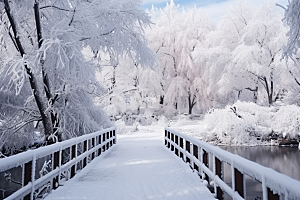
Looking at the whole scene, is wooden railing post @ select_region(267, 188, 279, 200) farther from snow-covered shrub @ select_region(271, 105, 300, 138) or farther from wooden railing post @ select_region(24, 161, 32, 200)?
snow-covered shrub @ select_region(271, 105, 300, 138)

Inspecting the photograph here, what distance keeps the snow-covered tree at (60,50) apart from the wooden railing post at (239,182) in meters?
5.51

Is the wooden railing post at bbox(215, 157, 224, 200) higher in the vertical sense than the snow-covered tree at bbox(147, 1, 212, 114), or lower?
lower

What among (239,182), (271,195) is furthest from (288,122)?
(271,195)

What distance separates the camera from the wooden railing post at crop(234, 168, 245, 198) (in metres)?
4.05

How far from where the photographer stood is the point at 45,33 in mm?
9336

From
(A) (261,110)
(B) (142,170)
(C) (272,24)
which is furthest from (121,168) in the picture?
(C) (272,24)

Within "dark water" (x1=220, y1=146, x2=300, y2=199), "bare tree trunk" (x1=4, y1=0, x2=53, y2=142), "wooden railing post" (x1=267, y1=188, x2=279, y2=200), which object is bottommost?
"dark water" (x1=220, y1=146, x2=300, y2=199)

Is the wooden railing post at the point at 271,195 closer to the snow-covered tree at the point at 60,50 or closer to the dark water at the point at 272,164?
the snow-covered tree at the point at 60,50

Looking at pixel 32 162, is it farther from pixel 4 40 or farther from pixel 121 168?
pixel 4 40

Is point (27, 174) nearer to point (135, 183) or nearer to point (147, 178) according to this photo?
point (135, 183)

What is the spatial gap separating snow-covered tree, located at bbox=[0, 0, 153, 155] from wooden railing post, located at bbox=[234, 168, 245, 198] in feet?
18.1

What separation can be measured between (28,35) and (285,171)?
1162cm

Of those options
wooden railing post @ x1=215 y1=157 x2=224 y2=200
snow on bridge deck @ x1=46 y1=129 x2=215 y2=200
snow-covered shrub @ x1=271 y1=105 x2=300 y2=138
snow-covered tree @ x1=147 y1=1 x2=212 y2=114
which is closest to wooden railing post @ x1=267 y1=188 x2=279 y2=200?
wooden railing post @ x1=215 y1=157 x2=224 y2=200

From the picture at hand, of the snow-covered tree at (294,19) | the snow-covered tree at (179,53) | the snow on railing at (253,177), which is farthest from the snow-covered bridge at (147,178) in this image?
the snow-covered tree at (179,53)
